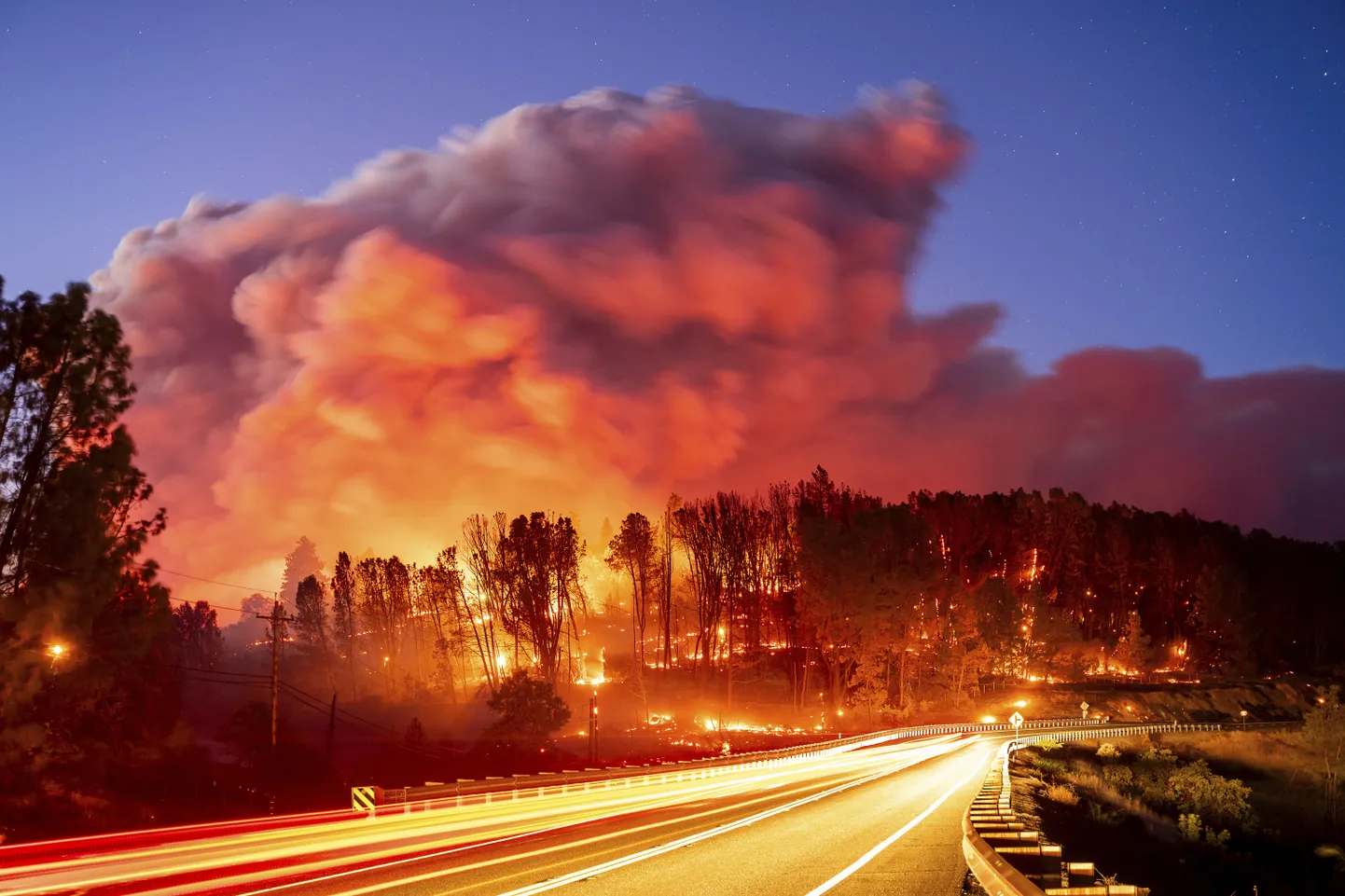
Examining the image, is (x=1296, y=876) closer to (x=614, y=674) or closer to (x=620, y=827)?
(x=620, y=827)

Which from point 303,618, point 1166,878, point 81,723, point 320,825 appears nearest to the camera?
point 320,825

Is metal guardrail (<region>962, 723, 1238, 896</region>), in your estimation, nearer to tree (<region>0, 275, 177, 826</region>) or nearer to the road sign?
the road sign

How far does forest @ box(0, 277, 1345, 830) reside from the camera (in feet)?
102

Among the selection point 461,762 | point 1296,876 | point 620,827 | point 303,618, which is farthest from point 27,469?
point 303,618

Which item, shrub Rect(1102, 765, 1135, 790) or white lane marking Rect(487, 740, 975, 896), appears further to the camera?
shrub Rect(1102, 765, 1135, 790)

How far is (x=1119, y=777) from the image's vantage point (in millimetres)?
53969

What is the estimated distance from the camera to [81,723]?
33281mm

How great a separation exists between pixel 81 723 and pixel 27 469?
28.4 feet

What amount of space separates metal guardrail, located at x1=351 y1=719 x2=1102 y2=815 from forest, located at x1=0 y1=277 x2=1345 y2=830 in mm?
9708

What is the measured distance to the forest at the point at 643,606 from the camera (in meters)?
31.0

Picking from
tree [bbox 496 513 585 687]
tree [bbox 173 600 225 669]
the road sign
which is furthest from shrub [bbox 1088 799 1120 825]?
tree [bbox 173 600 225 669]

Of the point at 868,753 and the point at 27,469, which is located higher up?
the point at 27,469

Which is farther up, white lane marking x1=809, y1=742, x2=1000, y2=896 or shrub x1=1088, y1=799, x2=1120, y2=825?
white lane marking x1=809, y1=742, x2=1000, y2=896

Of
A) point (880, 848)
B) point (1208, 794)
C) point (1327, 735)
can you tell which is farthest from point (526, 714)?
point (1327, 735)
